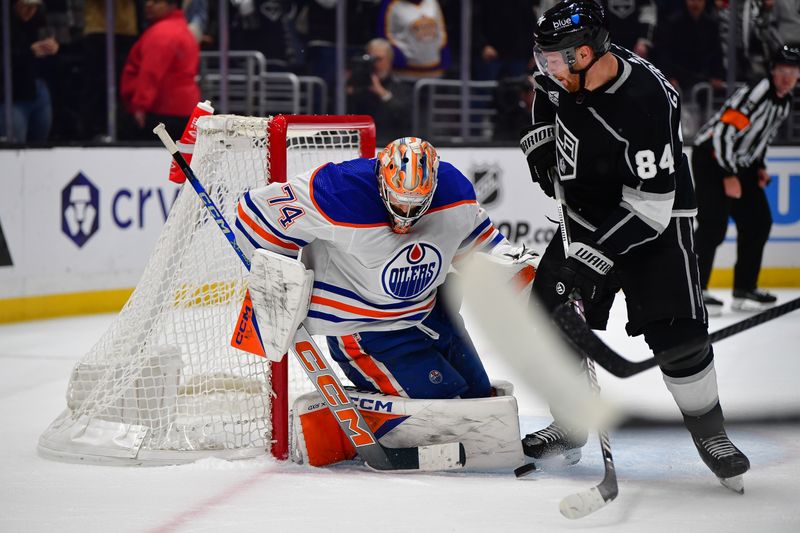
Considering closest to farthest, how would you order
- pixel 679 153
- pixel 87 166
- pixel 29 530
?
pixel 29 530 → pixel 679 153 → pixel 87 166

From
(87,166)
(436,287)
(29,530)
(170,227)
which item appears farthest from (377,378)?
(87,166)

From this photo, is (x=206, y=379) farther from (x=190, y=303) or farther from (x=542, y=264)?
(x=542, y=264)

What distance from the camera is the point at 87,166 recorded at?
506 centimetres

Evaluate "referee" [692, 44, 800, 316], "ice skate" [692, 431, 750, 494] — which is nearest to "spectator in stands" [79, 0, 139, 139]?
"referee" [692, 44, 800, 316]

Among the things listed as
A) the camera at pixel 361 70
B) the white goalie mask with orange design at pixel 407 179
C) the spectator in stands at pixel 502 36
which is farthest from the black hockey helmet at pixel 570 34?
the spectator in stands at pixel 502 36

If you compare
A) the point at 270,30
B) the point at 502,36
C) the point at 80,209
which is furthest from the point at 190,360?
the point at 502,36

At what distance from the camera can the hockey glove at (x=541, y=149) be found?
2.76 metres

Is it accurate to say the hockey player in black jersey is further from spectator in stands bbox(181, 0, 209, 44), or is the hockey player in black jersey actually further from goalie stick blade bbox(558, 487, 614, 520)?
spectator in stands bbox(181, 0, 209, 44)

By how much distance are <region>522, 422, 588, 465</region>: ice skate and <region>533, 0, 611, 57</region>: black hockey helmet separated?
0.94 metres

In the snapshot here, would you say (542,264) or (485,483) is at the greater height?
(542,264)

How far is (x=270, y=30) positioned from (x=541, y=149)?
3.78 meters

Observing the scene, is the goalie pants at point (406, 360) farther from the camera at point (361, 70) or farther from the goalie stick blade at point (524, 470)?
the camera at point (361, 70)

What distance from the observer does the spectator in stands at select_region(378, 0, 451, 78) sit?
631cm

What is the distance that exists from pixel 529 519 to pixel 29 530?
1033mm
